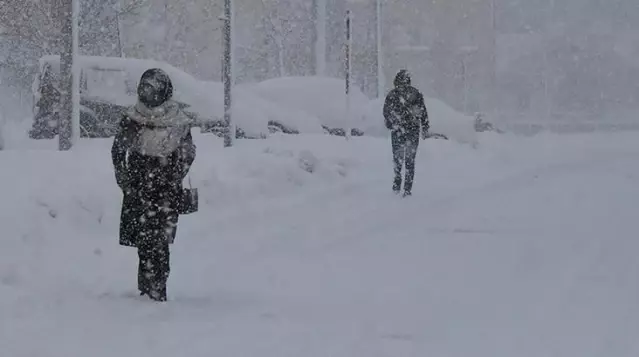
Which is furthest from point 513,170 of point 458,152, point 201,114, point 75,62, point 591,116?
point 591,116

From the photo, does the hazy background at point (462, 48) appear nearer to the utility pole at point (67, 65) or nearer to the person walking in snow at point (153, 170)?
the utility pole at point (67, 65)

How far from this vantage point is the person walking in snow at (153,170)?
23.6 feet

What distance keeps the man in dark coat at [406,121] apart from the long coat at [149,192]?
7.85 meters

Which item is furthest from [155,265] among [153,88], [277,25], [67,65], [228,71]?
[277,25]

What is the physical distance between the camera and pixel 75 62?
49.7 feet

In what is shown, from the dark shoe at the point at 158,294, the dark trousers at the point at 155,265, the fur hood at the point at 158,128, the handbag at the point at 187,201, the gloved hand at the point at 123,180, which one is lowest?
the dark shoe at the point at 158,294

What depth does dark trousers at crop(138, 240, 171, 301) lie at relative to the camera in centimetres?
731

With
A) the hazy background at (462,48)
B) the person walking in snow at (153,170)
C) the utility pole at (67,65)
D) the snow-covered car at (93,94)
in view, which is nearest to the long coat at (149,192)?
the person walking in snow at (153,170)

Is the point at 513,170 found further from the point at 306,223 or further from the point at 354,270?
the point at 354,270

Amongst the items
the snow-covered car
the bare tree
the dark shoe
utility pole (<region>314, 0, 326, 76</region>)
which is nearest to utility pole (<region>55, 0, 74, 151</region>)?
the snow-covered car

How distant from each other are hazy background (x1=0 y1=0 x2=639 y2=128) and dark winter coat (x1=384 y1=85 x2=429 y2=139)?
3377cm

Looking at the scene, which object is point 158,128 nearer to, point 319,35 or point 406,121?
point 406,121

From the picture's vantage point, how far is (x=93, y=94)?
19797 mm

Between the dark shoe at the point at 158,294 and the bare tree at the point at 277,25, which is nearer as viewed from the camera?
the dark shoe at the point at 158,294
